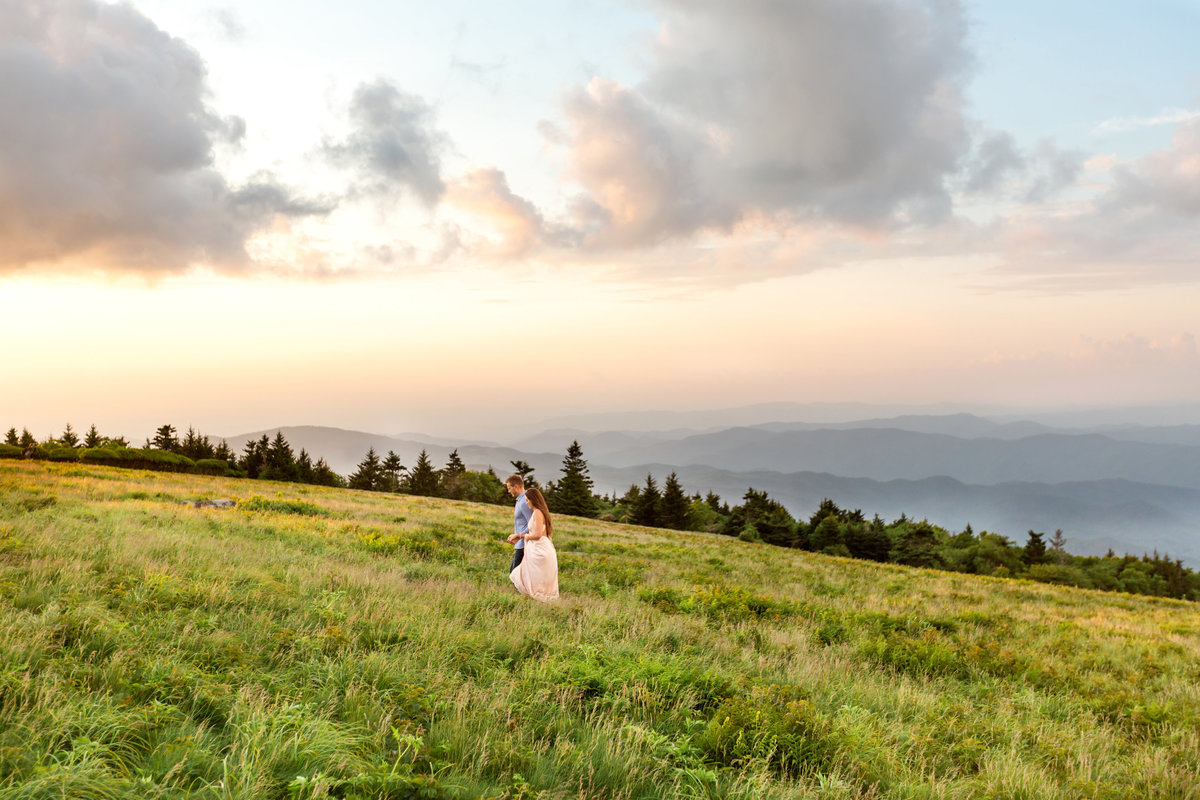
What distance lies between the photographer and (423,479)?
93188mm

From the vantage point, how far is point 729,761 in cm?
501

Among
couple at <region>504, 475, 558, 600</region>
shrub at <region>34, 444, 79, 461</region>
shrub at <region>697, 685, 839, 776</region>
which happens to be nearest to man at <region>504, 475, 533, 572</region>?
couple at <region>504, 475, 558, 600</region>

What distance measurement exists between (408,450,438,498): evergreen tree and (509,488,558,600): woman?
84.4m

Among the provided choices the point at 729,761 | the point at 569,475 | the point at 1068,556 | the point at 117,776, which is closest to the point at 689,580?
the point at 729,761

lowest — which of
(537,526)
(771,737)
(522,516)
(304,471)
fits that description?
(304,471)

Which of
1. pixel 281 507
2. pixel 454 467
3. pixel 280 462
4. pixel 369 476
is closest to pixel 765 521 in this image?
pixel 454 467

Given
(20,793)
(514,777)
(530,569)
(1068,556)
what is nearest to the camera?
(20,793)

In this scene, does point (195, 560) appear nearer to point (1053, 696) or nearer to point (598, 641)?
point (598, 641)

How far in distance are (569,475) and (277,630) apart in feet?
239

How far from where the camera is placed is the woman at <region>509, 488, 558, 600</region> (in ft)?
36.4

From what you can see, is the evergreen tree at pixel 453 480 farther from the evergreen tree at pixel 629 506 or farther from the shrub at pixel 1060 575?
the shrub at pixel 1060 575

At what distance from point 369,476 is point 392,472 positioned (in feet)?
21.8

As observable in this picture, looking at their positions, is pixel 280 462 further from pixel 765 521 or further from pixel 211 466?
pixel 765 521

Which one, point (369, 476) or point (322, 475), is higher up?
point (322, 475)
